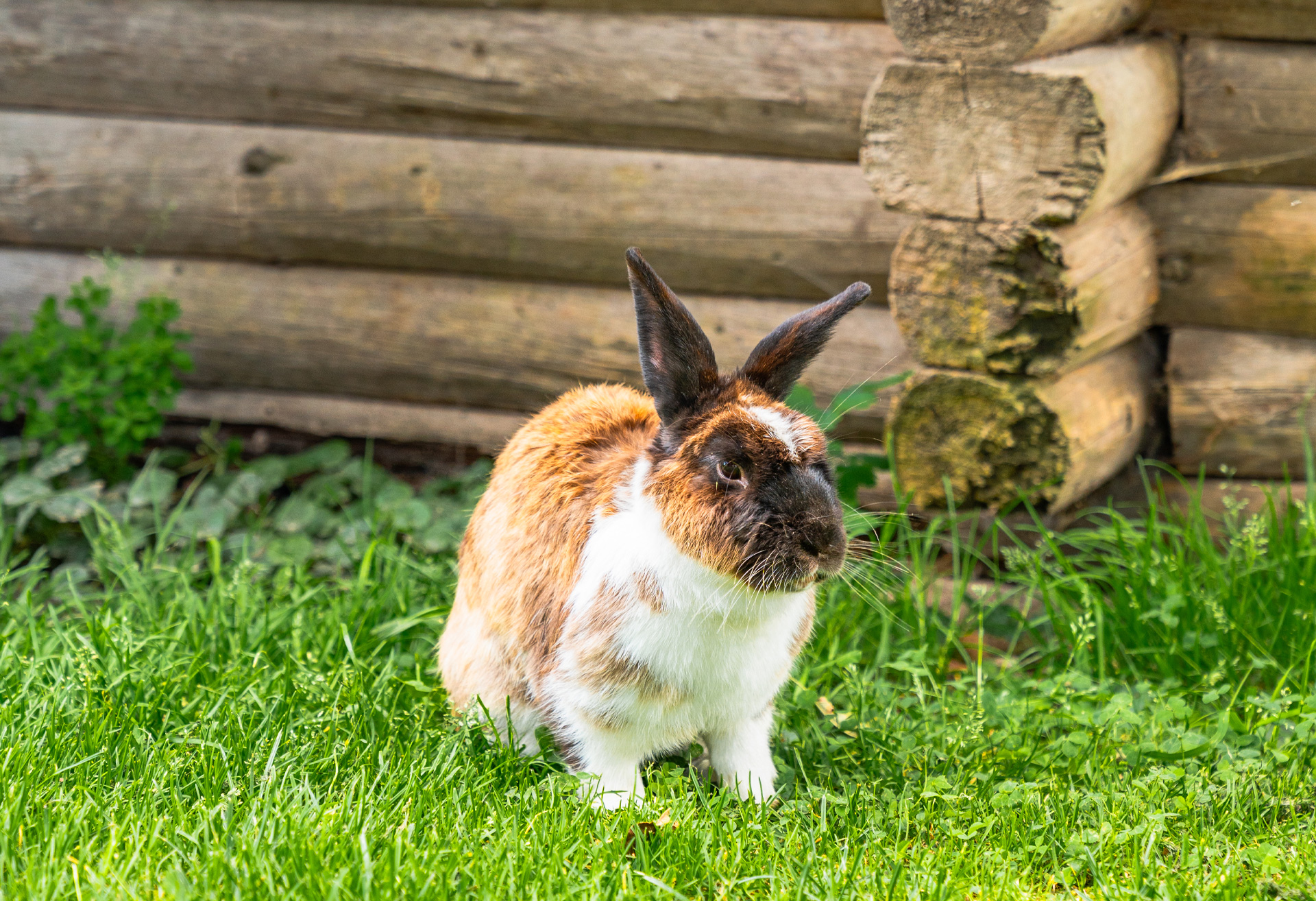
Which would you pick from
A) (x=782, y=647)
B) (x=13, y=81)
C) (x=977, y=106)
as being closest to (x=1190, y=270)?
(x=977, y=106)

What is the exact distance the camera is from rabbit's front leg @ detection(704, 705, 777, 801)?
8.50ft

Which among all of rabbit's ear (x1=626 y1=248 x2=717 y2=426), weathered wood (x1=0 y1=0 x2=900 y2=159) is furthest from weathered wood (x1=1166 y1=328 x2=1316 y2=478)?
rabbit's ear (x1=626 y1=248 x2=717 y2=426)

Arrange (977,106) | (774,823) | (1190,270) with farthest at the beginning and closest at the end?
(1190,270), (977,106), (774,823)

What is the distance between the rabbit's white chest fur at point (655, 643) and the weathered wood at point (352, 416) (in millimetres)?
2215

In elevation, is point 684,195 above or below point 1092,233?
below

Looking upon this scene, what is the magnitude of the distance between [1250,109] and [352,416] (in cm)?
331

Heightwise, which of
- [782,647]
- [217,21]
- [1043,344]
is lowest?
[782,647]

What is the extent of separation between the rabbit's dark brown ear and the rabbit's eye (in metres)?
0.26

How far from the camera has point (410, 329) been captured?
15.1 ft

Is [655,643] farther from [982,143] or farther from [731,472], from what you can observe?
[982,143]

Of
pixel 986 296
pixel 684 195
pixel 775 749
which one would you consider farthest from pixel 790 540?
pixel 684 195

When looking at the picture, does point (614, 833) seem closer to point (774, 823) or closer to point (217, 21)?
point (774, 823)

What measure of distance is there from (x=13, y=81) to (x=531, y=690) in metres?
3.54

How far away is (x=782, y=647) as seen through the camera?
254 centimetres
